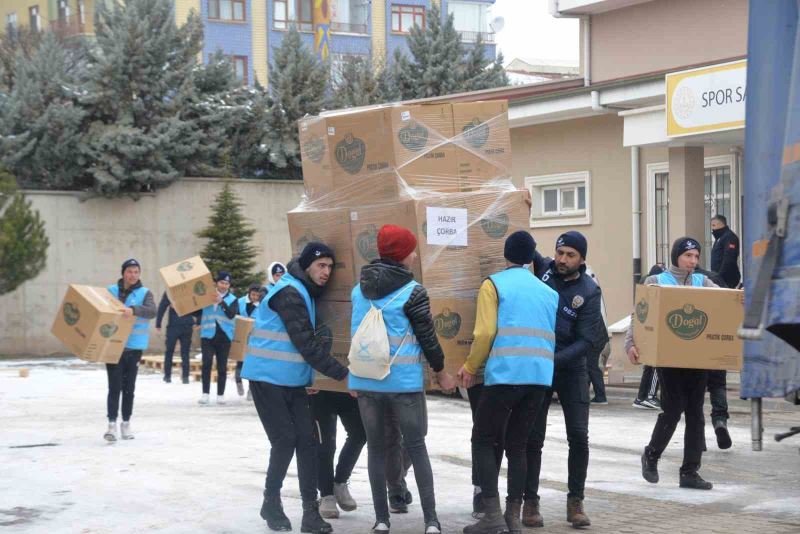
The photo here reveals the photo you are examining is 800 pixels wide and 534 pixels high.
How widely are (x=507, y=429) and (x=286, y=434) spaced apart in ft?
4.67

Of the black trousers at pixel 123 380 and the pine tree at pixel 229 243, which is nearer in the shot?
the black trousers at pixel 123 380

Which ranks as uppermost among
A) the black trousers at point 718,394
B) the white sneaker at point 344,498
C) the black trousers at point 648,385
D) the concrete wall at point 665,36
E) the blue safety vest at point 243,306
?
the concrete wall at point 665,36

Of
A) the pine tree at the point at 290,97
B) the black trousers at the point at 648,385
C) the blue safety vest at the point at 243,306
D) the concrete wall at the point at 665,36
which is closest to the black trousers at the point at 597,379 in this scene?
the black trousers at the point at 648,385

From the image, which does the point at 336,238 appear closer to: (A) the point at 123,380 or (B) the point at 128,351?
(B) the point at 128,351

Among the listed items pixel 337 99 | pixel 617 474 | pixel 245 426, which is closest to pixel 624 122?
pixel 245 426

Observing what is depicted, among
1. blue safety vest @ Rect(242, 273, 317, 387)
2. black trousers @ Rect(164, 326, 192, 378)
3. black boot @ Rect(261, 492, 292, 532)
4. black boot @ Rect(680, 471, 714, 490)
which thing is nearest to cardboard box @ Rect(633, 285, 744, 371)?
black boot @ Rect(680, 471, 714, 490)

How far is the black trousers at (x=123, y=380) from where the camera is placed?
12.8m

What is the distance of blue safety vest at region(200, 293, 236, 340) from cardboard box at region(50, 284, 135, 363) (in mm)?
4634

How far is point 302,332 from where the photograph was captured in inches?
324

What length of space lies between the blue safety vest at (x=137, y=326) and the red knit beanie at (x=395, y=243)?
5.55m

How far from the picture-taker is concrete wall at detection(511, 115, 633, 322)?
21.0 meters

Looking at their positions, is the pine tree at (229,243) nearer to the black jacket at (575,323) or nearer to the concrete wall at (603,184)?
the concrete wall at (603,184)

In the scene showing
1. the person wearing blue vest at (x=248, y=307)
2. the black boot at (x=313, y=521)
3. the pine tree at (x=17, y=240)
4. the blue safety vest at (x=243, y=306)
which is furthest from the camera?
the pine tree at (x=17, y=240)

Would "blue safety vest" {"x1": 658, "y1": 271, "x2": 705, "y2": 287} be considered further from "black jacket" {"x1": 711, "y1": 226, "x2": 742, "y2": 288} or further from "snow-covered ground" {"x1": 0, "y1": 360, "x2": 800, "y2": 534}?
"black jacket" {"x1": 711, "y1": 226, "x2": 742, "y2": 288}
